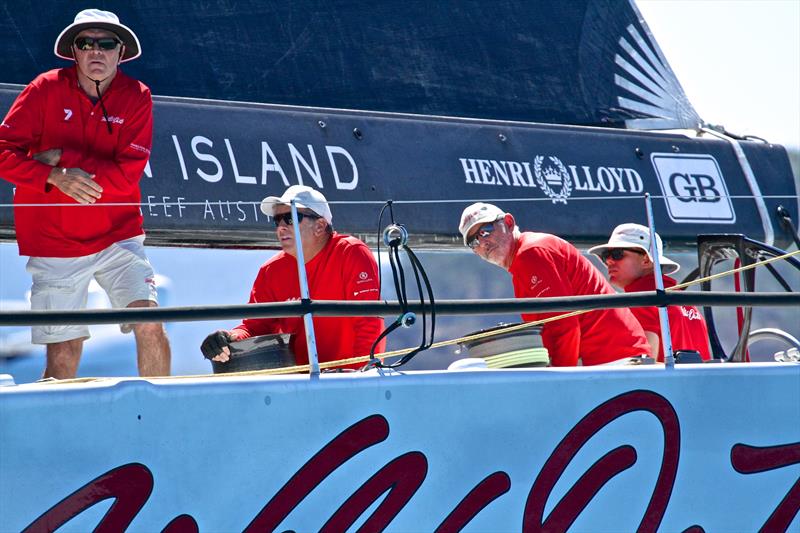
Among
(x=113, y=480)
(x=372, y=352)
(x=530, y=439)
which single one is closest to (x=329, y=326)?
(x=372, y=352)

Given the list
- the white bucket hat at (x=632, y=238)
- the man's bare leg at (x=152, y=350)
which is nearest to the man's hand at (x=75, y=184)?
the man's bare leg at (x=152, y=350)

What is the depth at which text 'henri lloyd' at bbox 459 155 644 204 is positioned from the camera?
182 inches

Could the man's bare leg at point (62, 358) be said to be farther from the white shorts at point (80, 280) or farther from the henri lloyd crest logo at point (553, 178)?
the henri lloyd crest logo at point (553, 178)

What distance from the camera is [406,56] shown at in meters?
4.63

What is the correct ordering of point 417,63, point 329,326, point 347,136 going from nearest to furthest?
point 329,326, point 347,136, point 417,63

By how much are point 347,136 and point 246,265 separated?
864 mm

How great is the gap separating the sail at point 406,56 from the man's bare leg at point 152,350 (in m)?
1.25

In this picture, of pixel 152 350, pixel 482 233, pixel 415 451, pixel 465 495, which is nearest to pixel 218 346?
pixel 152 350

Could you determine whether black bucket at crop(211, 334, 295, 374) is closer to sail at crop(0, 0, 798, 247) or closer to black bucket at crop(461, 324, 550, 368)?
black bucket at crop(461, 324, 550, 368)

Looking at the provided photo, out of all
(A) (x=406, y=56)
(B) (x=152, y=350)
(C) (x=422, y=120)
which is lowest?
(B) (x=152, y=350)

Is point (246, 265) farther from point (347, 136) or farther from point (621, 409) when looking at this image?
point (621, 409)

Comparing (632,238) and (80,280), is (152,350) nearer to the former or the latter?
(80,280)

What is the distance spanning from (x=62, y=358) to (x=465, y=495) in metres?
1.24

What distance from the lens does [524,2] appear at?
16.2ft
